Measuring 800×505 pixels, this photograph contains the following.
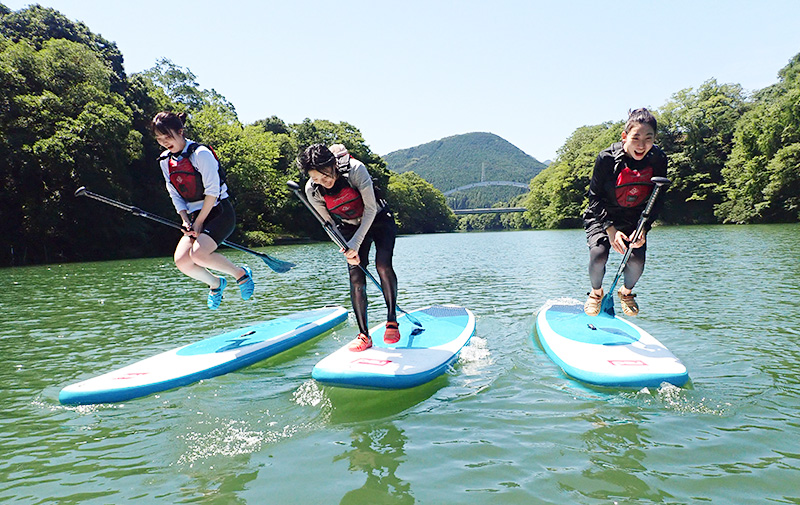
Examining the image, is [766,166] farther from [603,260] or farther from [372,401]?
[372,401]

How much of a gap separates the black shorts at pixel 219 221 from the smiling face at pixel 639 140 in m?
5.14

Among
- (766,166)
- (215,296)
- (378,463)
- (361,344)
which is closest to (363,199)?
(361,344)

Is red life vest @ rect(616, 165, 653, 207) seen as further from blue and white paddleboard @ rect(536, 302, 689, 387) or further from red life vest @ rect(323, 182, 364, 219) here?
red life vest @ rect(323, 182, 364, 219)

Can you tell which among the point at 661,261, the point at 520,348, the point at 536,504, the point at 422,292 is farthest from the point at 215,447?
the point at 661,261

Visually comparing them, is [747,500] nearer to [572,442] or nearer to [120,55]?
[572,442]

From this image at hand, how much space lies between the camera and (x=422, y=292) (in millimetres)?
12789

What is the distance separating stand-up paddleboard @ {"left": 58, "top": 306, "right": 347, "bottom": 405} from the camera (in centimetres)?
475

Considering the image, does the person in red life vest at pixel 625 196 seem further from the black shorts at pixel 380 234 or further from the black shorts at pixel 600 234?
the black shorts at pixel 380 234

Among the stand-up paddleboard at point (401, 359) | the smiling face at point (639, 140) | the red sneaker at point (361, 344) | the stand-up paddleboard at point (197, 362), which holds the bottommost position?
the stand-up paddleboard at point (197, 362)

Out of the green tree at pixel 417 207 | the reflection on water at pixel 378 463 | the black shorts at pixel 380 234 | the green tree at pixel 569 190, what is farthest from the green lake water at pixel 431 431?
the green tree at pixel 417 207

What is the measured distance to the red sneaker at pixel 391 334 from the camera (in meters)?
5.78

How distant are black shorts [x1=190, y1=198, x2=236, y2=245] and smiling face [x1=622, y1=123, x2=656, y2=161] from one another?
5136mm

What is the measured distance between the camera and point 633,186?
5711 millimetres

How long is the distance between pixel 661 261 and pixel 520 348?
536 inches
